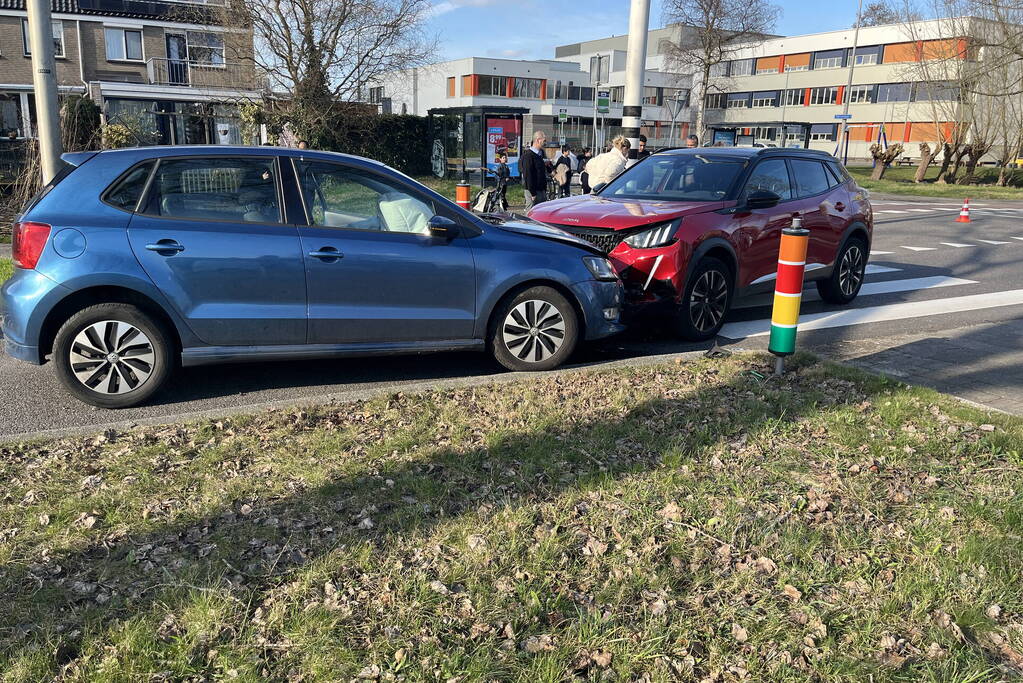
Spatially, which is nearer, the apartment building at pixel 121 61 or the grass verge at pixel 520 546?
the grass verge at pixel 520 546

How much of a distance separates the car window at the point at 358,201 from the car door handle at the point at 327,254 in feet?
0.67

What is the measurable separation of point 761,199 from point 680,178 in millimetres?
966

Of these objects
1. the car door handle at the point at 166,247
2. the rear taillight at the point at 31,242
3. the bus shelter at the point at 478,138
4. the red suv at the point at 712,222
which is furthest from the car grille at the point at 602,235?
the bus shelter at the point at 478,138

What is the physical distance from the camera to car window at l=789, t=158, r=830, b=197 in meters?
8.89

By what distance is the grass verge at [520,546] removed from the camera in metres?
2.95

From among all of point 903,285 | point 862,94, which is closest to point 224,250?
point 903,285

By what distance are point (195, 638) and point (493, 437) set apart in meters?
2.21

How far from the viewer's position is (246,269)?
5469 mm

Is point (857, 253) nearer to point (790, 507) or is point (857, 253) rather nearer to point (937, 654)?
point (790, 507)

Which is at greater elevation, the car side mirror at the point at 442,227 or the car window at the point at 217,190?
the car window at the point at 217,190

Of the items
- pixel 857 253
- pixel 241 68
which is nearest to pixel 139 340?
pixel 857 253

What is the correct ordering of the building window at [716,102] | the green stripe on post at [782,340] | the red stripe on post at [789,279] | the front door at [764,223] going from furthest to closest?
the building window at [716,102]
the front door at [764,223]
the green stripe on post at [782,340]
the red stripe on post at [789,279]

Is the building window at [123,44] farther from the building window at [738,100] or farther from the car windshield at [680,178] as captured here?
the building window at [738,100]

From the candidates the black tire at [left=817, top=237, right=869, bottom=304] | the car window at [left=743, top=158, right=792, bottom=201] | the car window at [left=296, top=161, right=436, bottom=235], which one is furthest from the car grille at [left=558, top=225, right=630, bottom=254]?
the black tire at [left=817, top=237, right=869, bottom=304]
